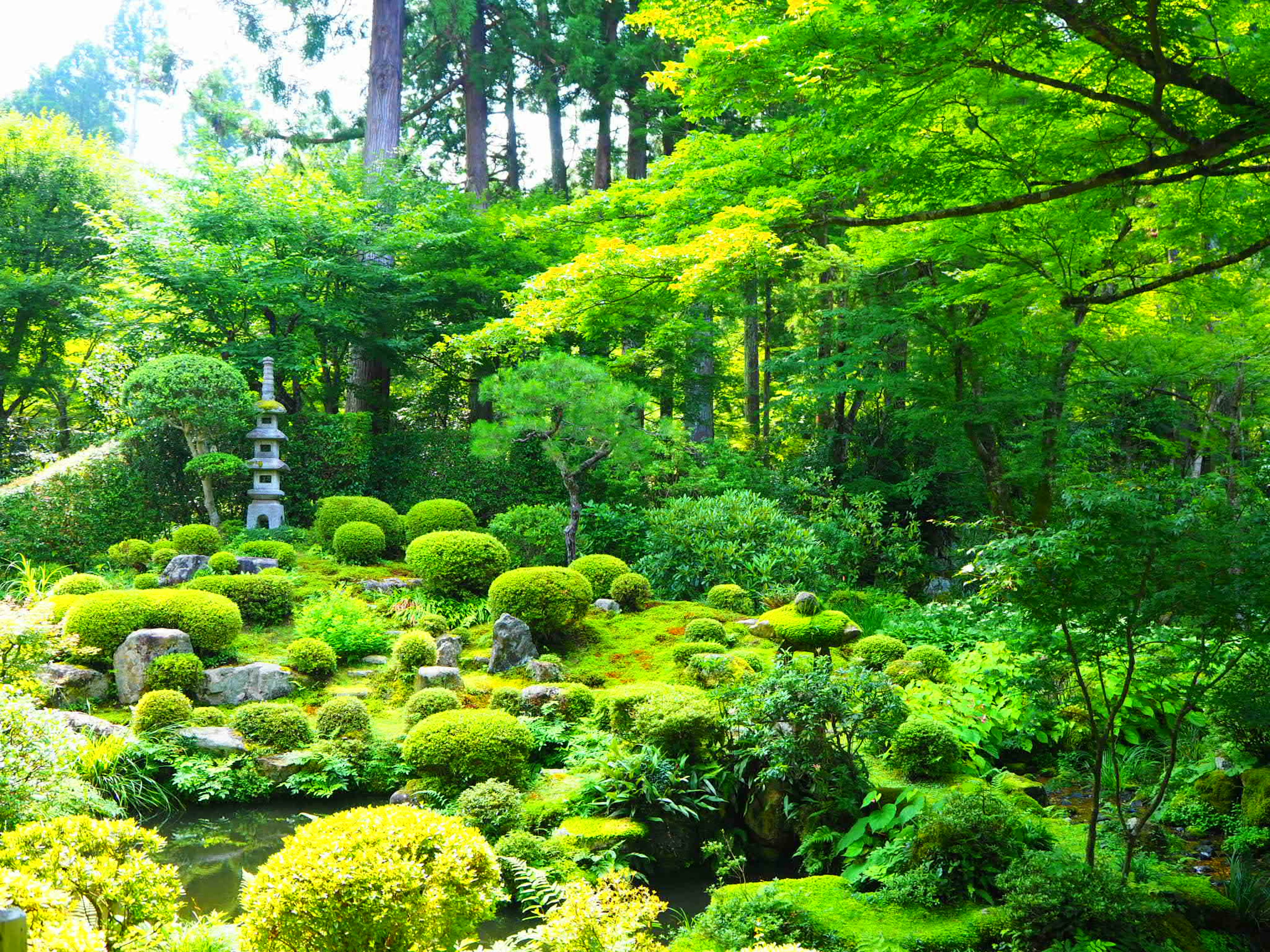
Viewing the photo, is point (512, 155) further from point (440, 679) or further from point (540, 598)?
point (440, 679)

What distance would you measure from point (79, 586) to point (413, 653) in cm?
404

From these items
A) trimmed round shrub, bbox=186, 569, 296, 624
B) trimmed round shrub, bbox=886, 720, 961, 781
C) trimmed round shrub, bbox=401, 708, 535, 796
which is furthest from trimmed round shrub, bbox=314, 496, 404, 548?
trimmed round shrub, bbox=886, 720, 961, 781

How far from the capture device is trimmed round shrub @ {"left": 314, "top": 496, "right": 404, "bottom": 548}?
12406mm

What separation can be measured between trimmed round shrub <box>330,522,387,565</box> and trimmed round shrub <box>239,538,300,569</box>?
0.61 metres

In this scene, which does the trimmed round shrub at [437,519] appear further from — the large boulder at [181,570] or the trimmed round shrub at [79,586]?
the trimmed round shrub at [79,586]

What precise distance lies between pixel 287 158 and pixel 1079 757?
731 inches

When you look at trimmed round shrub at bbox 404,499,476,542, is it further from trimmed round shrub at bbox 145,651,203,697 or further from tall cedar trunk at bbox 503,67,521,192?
tall cedar trunk at bbox 503,67,521,192

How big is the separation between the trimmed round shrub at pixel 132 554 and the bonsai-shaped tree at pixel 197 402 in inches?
44.0

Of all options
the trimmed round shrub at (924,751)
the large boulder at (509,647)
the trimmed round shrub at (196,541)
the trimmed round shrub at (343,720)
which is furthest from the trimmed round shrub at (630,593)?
the trimmed round shrub at (196,541)

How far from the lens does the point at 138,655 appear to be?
795 centimetres

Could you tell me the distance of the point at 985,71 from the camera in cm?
565

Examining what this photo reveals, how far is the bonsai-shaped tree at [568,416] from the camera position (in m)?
10.5

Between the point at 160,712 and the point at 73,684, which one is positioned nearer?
the point at 160,712

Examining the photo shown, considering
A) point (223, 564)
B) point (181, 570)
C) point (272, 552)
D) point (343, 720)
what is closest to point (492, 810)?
point (343, 720)
